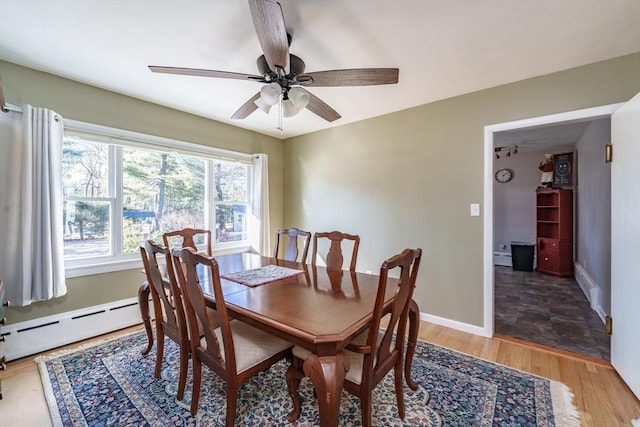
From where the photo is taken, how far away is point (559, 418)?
148 centimetres

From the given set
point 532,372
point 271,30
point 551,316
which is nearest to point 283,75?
point 271,30

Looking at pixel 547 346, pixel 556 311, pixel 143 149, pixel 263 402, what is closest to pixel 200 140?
pixel 143 149

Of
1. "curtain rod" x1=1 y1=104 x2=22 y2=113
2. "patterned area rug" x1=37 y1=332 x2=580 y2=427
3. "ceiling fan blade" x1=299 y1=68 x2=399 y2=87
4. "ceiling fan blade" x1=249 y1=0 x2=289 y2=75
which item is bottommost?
"patterned area rug" x1=37 y1=332 x2=580 y2=427

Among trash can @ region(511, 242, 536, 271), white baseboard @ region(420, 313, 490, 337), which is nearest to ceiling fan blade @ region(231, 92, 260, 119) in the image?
white baseboard @ region(420, 313, 490, 337)

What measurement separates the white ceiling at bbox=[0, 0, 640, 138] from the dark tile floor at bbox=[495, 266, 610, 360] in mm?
2349

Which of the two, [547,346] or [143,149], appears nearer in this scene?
[547,346]

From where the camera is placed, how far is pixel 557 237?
4.84 metres

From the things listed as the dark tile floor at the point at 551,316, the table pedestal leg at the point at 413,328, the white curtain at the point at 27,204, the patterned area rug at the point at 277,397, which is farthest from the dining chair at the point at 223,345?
the dark tile floor at the point at 551,316

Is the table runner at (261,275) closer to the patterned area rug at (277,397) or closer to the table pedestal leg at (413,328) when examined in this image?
the patterned area rug at (277,397)

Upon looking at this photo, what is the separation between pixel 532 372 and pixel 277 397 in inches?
72.4

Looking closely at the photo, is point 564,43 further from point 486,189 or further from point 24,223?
point 24,223

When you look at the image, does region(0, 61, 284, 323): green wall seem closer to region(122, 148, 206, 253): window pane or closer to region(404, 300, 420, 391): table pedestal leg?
region(122, 148, 206, 253): window pane

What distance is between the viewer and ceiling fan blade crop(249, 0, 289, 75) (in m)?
1.14

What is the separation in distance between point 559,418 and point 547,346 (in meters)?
1.01
